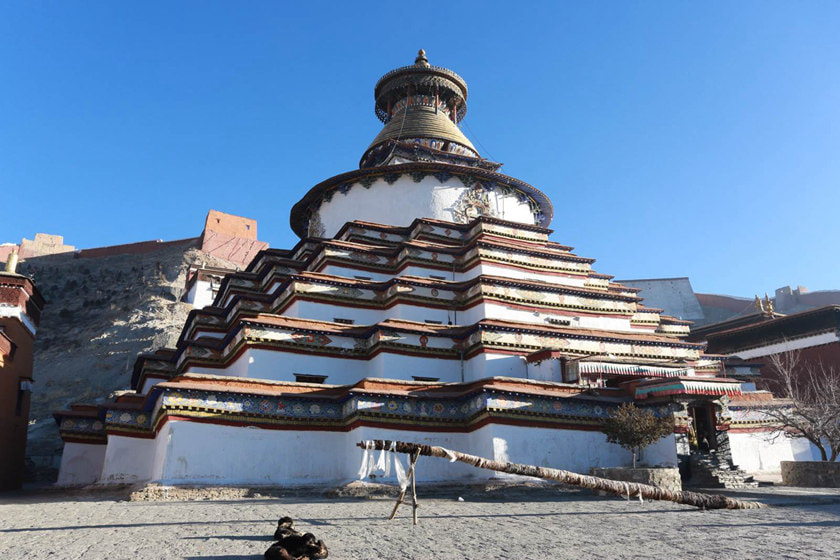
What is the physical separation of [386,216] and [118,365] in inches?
860

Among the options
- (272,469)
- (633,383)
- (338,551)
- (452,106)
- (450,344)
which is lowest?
(338,551)

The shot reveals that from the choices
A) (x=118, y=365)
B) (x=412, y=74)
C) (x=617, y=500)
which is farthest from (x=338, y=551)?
(x=118, y=365)

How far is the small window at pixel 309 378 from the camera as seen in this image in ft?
52.0

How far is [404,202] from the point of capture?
2347 cm

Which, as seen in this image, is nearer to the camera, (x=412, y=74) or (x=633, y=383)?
(x=633, y=383)

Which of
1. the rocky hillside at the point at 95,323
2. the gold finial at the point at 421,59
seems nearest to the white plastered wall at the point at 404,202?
the gold finial at the point at 421,59

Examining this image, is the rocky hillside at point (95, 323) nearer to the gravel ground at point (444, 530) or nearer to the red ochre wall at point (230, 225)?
the red ochre wall at point (230, 225)

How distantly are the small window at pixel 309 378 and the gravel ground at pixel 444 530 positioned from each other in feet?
16.6

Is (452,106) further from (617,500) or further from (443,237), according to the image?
(617,500)

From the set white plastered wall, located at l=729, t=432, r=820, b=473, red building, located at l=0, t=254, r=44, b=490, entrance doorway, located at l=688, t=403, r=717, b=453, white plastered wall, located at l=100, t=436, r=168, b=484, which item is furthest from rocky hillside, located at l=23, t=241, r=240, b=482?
white plastered wall, located at l=729, t=432, r=820, b=473

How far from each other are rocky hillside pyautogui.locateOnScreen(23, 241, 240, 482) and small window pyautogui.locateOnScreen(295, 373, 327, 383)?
12.8 m

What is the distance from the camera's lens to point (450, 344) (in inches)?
661

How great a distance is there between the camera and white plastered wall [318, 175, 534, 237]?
2334 centimetres

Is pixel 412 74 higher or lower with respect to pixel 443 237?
higher
